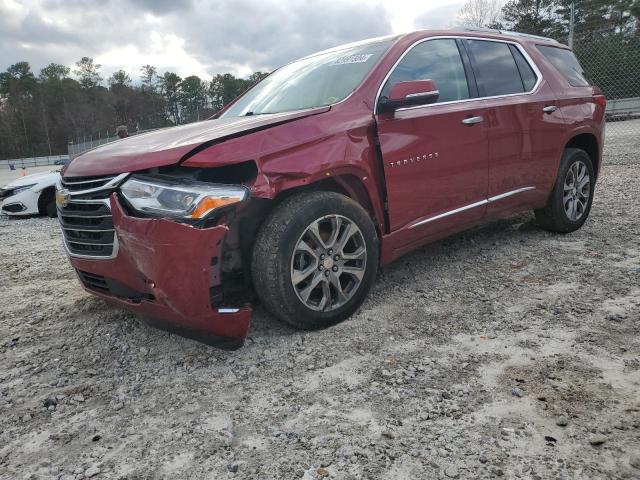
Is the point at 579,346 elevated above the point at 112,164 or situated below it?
below

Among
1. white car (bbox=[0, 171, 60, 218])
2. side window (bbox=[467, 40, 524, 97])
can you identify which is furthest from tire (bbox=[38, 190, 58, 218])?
side window (bbox=[467, 40, 524, 97])

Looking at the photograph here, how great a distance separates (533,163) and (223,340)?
297 centimetres

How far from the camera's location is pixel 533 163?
411cm

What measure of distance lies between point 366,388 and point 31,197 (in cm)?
828

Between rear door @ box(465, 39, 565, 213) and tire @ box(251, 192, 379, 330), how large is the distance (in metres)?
1.44

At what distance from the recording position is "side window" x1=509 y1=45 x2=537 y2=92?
13.7 ft

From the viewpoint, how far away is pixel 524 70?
4234 millimetres

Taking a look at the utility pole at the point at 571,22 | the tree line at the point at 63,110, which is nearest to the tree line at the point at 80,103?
the tree line at the point at 63,110

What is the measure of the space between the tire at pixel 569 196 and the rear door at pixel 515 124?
0.63 ft

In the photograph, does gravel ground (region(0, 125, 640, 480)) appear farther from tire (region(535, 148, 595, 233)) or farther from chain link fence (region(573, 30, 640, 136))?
chain link fence (region(573, 30, 640, 136))

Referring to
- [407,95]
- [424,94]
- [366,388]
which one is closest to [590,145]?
[424,94]

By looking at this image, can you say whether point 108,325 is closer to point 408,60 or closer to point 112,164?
point 112,164

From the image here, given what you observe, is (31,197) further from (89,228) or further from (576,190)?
(576,190)

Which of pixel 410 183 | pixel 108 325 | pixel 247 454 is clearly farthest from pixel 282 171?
pixel 108 325
